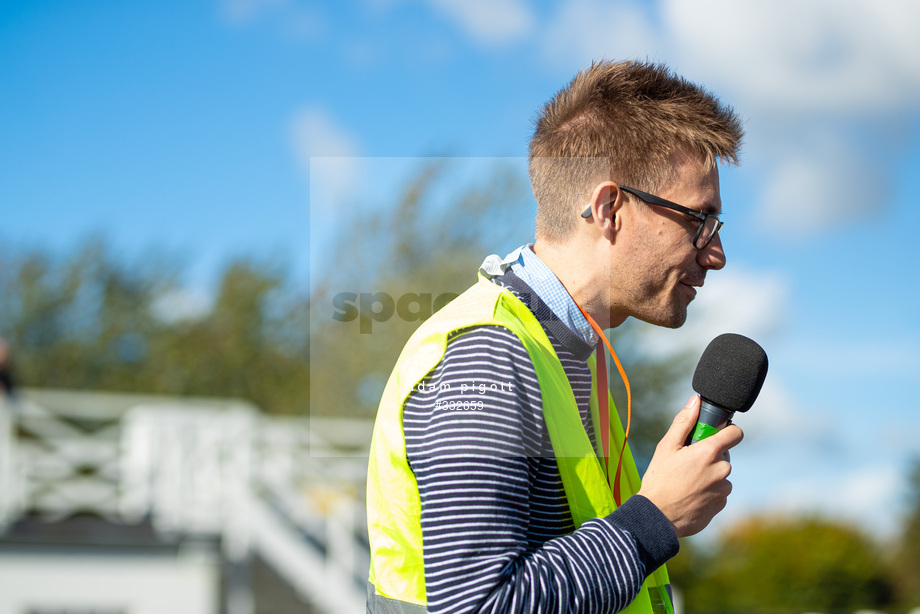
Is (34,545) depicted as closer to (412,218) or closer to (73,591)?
(73,591)

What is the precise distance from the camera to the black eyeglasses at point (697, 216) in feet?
5.89

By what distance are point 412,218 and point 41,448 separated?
624 centimetres

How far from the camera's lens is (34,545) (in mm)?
8133

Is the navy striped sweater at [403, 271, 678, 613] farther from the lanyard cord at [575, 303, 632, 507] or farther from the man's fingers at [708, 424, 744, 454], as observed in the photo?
the lanyard cord at [575, 303, 632, 507]

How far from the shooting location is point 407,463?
1.52 metres

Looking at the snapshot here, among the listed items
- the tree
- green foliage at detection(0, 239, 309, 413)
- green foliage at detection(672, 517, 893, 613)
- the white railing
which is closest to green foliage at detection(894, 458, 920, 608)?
green foliage at detection(672, 517, 893, 613)

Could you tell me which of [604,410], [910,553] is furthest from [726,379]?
[910,553]

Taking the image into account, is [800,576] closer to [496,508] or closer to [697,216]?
[697,216]

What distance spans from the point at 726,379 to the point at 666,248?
12.4 inches

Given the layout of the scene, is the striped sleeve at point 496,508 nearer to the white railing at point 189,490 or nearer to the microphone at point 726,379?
the microphone at point 726,379

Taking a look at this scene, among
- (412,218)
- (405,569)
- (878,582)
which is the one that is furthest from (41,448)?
(878,582)

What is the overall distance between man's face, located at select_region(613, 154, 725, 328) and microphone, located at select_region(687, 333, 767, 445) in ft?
0.43

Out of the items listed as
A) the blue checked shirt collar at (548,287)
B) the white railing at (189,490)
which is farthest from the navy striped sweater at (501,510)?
the white railing at (189,490)

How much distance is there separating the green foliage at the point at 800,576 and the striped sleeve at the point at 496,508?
47.9ft
